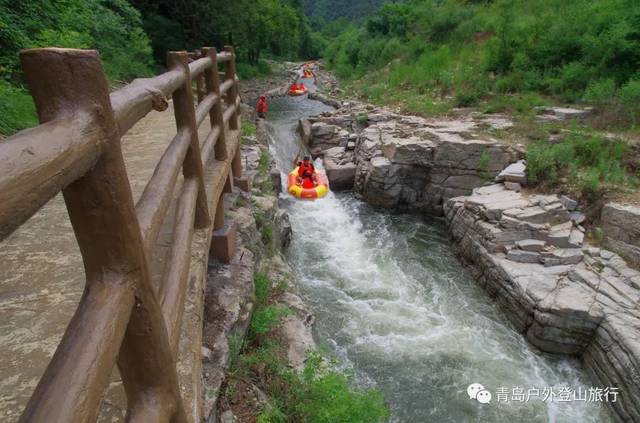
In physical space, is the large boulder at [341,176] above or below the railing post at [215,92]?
below

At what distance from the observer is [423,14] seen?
71.5ft

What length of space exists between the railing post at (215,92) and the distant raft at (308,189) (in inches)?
230

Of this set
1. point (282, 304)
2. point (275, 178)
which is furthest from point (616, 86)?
point (282, 304)

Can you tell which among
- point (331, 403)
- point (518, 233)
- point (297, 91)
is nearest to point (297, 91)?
point (297, 91)

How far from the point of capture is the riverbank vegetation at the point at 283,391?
9.52 feet

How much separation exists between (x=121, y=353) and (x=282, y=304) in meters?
3.41

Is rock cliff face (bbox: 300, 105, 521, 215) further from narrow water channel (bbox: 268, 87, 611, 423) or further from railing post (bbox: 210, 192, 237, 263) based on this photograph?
railing post (bbox: 210, 192, 237, 263)

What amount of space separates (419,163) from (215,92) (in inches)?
266

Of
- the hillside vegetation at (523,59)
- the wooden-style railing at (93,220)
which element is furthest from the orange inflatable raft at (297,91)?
the wooden-style railing at (93,220)

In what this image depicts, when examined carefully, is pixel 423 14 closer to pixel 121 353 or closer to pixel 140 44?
pixel 140 44

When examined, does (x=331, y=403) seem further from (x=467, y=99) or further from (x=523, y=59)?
(x=523, y=59)

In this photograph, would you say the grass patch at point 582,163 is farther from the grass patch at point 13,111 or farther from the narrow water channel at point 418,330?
the grass patch at point 13,111

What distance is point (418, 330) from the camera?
5910mm

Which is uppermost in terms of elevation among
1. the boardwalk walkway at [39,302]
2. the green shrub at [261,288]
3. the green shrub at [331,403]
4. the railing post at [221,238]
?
the boardwalk walkway at [39,302]
